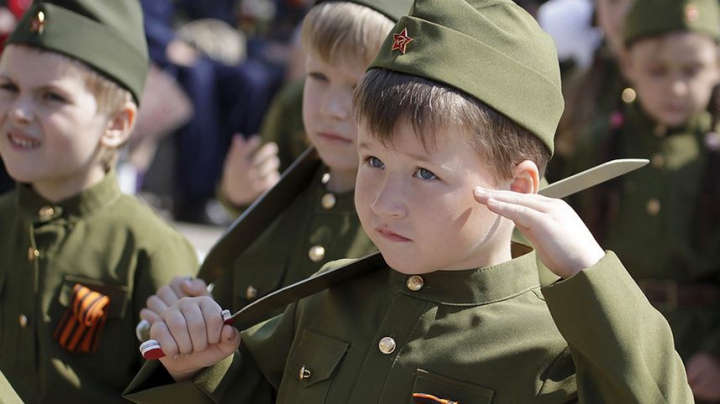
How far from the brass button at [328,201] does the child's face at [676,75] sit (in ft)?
5.58

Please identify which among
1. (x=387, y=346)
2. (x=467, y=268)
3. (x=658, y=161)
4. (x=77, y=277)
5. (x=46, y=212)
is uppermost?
(x=467, y=268)

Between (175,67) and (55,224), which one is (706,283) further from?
(175,67)

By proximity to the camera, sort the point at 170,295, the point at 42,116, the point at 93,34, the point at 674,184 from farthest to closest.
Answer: the point at 674,184 < the point at 93,34 < the point at 42,116 < the point at 170,295

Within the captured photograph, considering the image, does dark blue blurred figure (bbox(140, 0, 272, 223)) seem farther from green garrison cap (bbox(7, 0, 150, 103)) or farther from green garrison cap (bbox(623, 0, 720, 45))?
green garrison cap (bbox(7, 0, 150, 103))

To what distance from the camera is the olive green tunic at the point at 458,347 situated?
7.04 feet

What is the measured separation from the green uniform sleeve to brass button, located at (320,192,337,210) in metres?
1.24

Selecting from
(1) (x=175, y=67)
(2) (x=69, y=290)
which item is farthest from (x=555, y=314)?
(1) (x=175, y=67)

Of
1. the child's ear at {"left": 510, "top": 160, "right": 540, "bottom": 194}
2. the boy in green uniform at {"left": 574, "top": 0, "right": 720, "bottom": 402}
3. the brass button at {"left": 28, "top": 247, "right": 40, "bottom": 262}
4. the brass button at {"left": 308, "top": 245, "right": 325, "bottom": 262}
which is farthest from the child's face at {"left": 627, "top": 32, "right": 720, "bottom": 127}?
the brass button at {"left": 28, "top": 247, "right": 40, "bottom": 262}

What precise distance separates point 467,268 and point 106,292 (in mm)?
1454

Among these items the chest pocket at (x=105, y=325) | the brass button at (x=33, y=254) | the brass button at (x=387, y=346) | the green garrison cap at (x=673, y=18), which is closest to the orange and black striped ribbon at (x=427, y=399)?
the brass button at (x=387, y=346)

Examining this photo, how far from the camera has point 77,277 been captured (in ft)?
11.6

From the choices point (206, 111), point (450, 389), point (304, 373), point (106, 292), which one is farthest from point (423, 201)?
point (206, 111)

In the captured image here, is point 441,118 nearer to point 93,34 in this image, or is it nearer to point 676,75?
point 93,34

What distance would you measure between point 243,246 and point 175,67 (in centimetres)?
555
